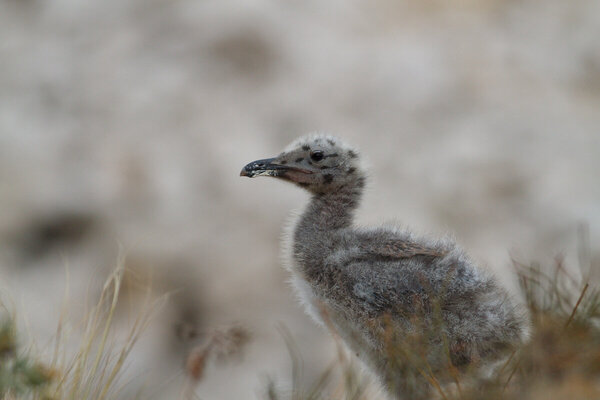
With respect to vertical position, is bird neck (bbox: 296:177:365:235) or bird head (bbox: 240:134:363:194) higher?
bird head (bbox: 240:134:363:194)

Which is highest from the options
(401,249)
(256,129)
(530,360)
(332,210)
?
(256,129)

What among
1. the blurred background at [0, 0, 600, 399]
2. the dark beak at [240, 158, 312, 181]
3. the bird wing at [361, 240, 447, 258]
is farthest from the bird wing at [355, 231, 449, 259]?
the blurred background at [0, 0, 600, 399]

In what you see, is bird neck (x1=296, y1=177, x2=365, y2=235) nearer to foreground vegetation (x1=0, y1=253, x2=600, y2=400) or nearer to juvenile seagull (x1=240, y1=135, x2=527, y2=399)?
juvenile seagull (x1=240, y1=135, x2=527, y2=399)

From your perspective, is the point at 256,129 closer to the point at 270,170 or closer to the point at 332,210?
the point at 270,170

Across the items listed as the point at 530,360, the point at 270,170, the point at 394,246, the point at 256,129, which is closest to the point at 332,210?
the point at 270,170

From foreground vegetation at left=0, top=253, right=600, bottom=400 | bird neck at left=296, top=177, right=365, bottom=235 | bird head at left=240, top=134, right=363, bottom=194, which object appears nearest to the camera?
foreground vegetation at left=0, top=253, right=600, bottom=400

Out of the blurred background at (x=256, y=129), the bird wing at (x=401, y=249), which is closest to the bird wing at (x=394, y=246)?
the bird wing at (x=401, y=249)
